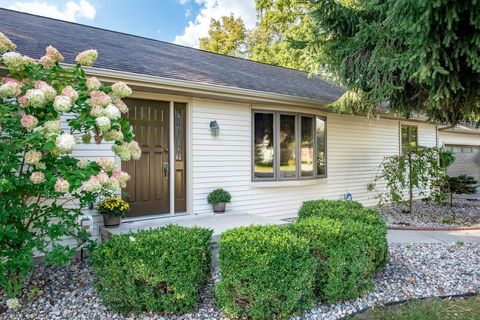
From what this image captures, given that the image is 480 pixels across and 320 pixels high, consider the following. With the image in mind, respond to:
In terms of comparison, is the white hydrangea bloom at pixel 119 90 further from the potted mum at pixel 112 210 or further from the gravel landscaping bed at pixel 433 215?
the gravel landscaping bed at pixel 433 215

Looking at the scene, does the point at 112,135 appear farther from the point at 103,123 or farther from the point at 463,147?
the point at 463,147

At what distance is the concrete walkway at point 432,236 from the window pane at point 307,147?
2169 mm

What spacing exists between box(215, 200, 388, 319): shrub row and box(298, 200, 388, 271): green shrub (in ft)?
0.05

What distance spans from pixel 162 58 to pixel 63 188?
488 centimetres

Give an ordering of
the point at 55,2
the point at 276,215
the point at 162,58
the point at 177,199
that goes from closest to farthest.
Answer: the point at 177,199, the point at 162,58, the point at 276,215, the point at 55,2

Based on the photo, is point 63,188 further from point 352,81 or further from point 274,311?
point 352,81

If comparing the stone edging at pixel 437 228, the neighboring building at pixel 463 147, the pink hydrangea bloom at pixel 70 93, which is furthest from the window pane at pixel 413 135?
the pink hydrangea bloom at pixel 70 93

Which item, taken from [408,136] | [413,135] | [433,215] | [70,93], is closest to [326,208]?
[70,93]

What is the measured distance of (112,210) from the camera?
16.6 ft

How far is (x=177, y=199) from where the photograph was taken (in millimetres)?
6340

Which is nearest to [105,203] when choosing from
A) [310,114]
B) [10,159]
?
[10,159]

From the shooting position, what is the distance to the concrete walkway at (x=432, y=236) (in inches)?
237

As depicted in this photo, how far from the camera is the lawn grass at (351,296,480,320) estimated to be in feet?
10.8

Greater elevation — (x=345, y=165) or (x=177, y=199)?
(x=345, y=165)
